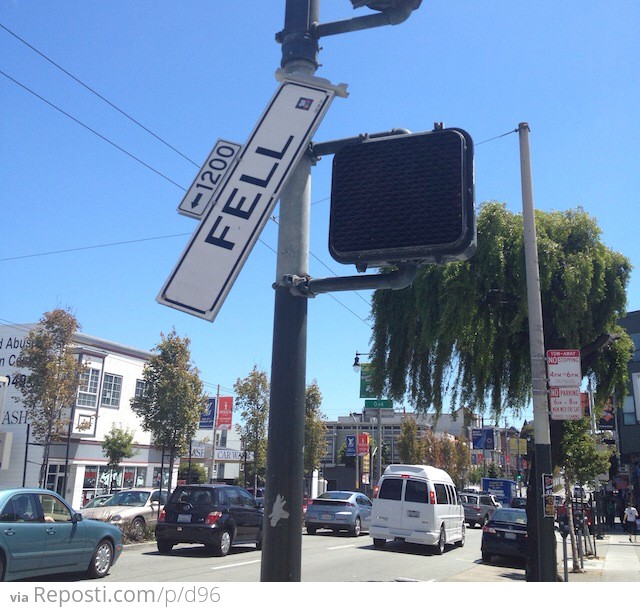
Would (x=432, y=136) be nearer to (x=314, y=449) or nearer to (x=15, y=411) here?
(x=15, y=411)

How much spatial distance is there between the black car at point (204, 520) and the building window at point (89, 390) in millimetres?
18083

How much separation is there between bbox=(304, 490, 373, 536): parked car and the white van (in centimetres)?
355

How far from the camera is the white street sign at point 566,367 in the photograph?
10.5 meters

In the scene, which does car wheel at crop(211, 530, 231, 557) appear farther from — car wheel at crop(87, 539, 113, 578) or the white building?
the white building

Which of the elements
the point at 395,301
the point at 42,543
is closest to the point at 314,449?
the point at 395,301

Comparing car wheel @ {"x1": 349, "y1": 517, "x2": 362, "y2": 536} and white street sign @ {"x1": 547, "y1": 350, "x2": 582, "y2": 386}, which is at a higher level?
white street sign @ {"x1": 547, "y1": 350, "x2": 582, "y2": 386}

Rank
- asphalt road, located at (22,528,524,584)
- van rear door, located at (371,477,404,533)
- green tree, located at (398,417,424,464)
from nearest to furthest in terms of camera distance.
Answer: asphalt road, located at (22,528,524,584) → van rear door, located at (371,477,404,533) → green tree, located at (398,417,424,464)

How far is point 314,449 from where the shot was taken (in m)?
42.1

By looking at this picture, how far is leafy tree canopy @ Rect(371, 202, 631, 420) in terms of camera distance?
12.9 meters

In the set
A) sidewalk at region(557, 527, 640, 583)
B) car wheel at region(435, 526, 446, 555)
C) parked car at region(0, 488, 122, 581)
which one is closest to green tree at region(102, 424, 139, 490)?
car wheel at region(435, 526, 446, 555)

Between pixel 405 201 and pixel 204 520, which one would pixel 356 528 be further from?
pixel 405 201

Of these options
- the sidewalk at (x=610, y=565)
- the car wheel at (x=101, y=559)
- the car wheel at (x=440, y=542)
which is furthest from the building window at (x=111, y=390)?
the car wheel at (x=101, y=559)

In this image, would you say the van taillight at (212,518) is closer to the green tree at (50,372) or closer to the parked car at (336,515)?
the parked car at (336,515)

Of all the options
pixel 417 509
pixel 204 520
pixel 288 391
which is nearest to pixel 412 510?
pixel 417 509
